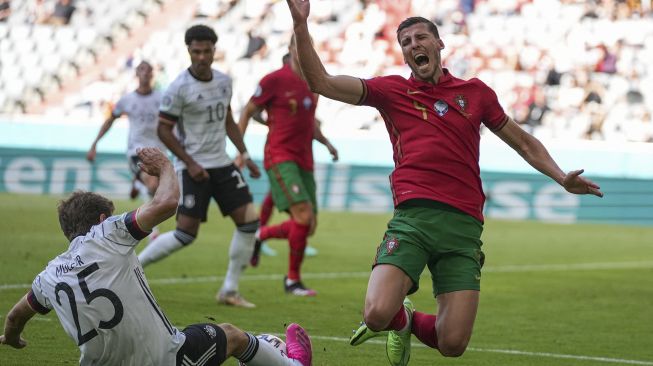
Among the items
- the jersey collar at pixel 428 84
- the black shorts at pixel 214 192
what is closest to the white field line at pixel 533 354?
the black shorts at pixel 214 192

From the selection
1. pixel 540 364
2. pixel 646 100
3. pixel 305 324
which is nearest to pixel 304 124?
pixel 305 324

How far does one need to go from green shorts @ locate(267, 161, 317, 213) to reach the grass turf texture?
905mm

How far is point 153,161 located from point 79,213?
425 mm

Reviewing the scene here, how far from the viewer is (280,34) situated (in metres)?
31.0

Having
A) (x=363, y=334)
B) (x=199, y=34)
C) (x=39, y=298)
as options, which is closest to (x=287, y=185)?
(x=199, y=34)

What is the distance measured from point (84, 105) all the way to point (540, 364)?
23.5m

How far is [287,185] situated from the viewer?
11.5m

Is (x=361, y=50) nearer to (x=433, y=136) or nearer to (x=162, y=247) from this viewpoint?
(x=162, y=247)

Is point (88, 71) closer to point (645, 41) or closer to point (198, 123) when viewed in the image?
point (645, 41)

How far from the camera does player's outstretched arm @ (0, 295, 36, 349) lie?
5621 millimetres

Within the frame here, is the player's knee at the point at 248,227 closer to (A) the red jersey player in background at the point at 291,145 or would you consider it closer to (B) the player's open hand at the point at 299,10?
(A) the red jersey player in background at the point at 291,145

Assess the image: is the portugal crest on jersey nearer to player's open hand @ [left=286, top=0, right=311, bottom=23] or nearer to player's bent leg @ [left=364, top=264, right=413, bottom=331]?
player's bent leg @ [left=364, top=264, right=413, bottom=331]

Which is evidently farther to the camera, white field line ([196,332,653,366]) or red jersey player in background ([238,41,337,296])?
red jersey player in background ([238,41,337,296])

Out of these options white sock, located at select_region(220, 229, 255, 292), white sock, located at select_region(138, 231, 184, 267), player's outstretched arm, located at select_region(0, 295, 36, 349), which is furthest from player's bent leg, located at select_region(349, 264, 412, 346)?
white sock, located at select_region(138, 231, 184, 267)
